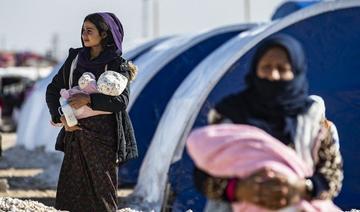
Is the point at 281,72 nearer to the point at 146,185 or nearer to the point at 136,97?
the point at 146,185

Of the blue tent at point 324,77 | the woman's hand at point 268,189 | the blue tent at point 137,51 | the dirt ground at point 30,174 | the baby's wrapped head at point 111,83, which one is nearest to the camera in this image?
the woman's hand at point 268,189

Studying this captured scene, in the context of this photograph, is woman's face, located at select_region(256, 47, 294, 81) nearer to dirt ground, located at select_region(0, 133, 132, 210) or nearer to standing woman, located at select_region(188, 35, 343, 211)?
standing woman, located at select_region(188, 35, 343, 211)

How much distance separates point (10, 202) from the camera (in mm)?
6957

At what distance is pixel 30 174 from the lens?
42.0 feet

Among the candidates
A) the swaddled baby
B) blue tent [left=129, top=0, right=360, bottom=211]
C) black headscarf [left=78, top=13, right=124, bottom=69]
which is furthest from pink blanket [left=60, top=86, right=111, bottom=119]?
blue tent [left=129, top=0, right=360, bottom=211]

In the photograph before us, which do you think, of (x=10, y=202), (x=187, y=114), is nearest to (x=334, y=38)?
(x=187, y=114)

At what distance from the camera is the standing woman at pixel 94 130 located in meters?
5.74

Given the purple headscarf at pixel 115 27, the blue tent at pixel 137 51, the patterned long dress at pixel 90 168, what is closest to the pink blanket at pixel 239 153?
the purple headscarf at pixel 115 27

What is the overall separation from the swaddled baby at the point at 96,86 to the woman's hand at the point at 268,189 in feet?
7.76

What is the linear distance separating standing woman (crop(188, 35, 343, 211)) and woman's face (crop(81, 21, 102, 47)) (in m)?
2.26

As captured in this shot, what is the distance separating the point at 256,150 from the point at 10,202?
12.8 ft

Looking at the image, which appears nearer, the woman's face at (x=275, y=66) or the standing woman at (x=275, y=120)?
the standing woman at (x=275, y=120)

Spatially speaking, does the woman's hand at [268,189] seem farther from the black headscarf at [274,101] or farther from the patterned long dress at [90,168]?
the patterned long dress at [90,168]

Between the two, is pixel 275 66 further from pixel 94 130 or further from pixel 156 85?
pixel 156 85
